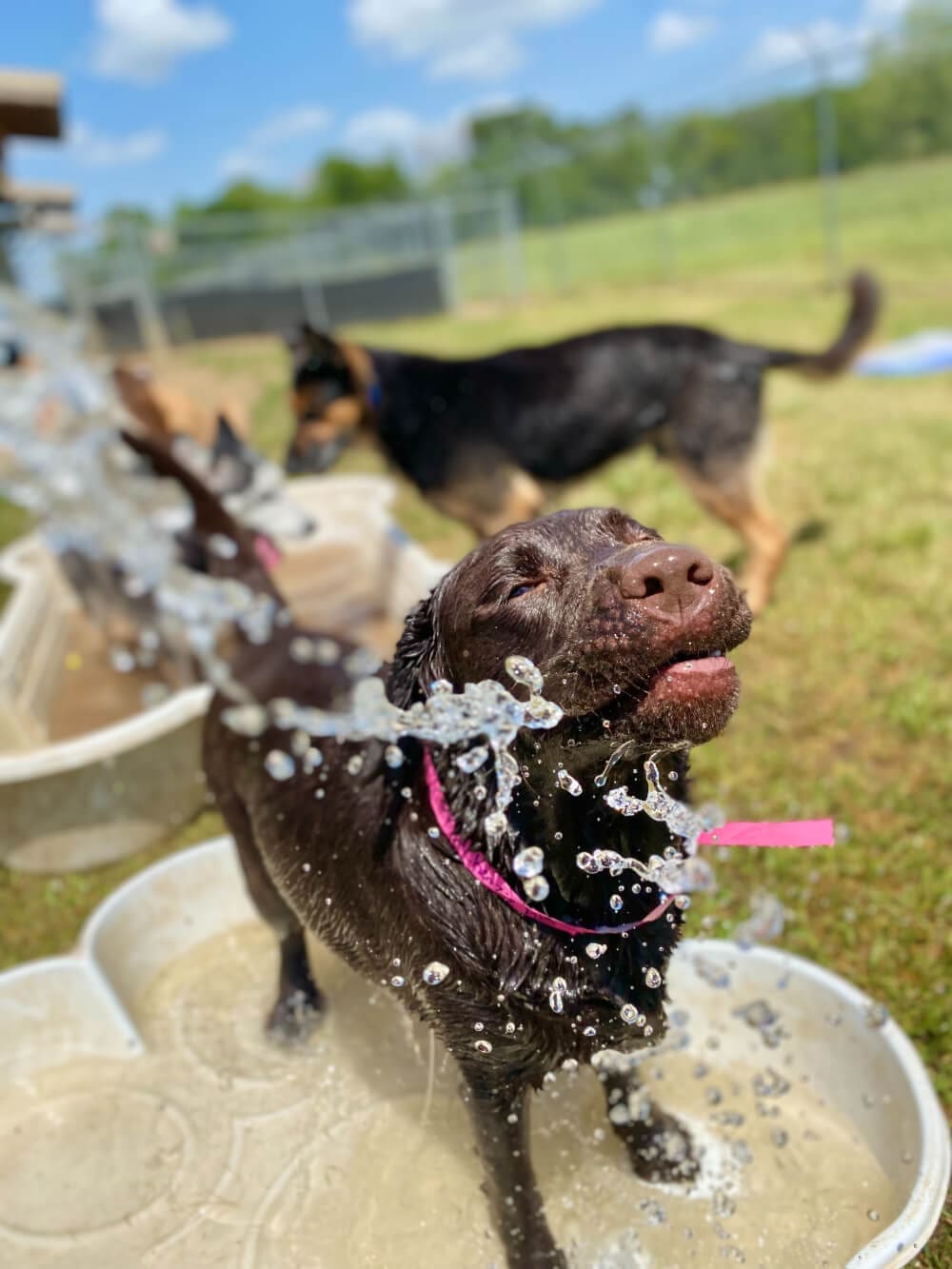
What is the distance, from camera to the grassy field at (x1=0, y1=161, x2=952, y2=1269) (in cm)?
311

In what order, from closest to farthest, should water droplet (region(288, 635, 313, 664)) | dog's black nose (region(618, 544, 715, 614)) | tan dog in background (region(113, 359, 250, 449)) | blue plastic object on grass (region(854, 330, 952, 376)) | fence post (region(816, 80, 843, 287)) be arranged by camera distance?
1. dog's black nose (region(618, 544, 715, 614))
2. water droplet (region(288, 635, 313, 664))
3. tan dog in background (region(113, 359, 250, 449))
4. blue plastic object on grass (region(854, 330, 952, 376))
5. fence post (region(816, 80, 843, 287))

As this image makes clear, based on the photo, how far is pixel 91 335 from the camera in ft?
73.1

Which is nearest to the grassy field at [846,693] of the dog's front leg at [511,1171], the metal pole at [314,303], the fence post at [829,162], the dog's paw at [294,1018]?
the dog's front leg at [511,1171]

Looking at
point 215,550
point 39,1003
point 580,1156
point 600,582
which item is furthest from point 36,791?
point 600,582

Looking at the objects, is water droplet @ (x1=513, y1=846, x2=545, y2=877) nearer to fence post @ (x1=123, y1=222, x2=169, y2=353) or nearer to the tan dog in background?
the tan dog in background

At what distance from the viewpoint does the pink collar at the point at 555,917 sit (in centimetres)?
178

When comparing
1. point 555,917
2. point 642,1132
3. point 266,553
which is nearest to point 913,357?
point 266,553

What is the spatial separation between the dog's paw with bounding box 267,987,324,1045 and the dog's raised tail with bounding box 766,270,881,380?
190 inches

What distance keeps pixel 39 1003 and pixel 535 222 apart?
28.7 metres

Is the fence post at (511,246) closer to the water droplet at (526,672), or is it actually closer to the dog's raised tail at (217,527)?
the dog's raised tail at (217,527)

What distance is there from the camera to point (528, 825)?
1.81m

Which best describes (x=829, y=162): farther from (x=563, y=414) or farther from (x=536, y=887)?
(x=536, y=887)

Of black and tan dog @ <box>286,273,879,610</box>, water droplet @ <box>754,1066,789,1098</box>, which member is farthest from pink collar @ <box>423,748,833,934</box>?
black and tan dog @ <box>286,273,879,610</box>

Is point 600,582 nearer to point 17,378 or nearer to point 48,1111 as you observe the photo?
point 48,1111
